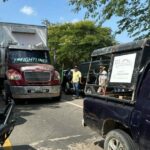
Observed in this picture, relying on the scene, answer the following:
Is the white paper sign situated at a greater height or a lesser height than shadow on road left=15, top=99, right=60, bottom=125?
greater

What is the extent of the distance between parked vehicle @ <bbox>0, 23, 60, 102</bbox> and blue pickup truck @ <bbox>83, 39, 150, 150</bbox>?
7.49 meters

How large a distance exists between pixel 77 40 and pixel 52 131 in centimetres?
3167

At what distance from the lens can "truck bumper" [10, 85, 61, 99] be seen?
14.3 m

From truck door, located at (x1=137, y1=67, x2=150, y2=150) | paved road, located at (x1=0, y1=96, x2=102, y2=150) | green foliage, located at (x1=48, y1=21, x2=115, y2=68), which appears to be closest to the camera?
truck door, located at (x1=137, y1=67, x2=150, y2=150)

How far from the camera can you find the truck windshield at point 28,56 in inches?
597

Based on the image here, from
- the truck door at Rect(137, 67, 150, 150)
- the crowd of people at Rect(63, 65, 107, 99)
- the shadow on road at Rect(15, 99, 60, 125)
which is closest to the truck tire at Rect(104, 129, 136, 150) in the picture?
the truck door at Rect(137, 67, 150, 150)

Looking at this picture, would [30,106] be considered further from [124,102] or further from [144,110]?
[144,110]

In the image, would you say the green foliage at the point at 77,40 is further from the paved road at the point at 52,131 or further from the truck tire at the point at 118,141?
the truck tire at the point at 118,141

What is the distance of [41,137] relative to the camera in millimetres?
8414

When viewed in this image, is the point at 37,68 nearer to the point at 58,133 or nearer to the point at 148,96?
the point at 58,133

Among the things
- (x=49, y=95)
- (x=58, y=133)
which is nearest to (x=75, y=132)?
(x=58, y=133)

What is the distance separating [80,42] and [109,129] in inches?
1336

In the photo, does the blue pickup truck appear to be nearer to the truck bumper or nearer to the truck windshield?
the truck bumper

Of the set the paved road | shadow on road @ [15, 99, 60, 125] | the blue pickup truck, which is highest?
the blue pickup truck
